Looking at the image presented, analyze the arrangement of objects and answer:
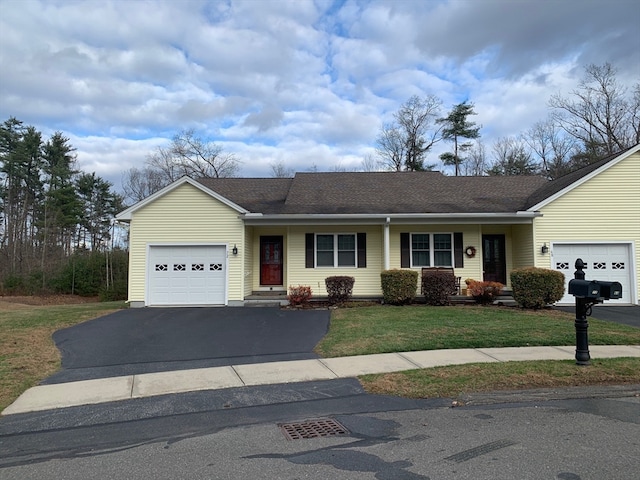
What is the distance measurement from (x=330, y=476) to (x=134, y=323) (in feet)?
32.1

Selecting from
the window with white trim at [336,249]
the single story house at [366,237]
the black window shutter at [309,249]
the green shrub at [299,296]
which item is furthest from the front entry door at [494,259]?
the green shrub at [299,296]

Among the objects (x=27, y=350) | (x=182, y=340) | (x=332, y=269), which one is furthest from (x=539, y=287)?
(x=27, y=350)

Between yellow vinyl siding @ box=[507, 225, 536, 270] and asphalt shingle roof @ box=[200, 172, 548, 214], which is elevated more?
asphalt shingle roof @ box=[200, 172, 548, 214]

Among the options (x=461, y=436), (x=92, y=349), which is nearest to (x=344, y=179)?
(x=92, y=349)

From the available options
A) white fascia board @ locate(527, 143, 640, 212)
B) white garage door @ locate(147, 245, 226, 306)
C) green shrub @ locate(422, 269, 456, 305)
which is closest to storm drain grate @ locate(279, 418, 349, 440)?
green shrub @ locate(422, 269, 456, 305)

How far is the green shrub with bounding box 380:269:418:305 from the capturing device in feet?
47.7

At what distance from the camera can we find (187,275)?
15414 mm

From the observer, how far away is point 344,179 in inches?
778

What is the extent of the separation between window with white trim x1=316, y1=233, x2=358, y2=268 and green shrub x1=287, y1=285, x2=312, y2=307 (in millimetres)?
1619

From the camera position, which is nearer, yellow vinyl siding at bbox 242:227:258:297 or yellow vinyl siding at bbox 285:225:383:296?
yellow vinyl siding at bbox 242:227:258:297

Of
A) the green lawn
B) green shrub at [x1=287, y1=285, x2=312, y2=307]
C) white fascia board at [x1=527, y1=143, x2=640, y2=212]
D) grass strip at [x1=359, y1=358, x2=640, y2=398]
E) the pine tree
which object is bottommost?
grass strip at [x1=359, y1=358, x2=640, y2=398]

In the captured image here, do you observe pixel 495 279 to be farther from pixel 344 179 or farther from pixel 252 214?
pixel 252 214

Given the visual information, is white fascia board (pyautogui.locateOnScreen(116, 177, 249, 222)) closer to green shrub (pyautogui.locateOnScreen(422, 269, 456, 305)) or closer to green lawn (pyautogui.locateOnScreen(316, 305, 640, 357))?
green lawn (pyautogui.locateOnScreen(316, 305, 640, 357))

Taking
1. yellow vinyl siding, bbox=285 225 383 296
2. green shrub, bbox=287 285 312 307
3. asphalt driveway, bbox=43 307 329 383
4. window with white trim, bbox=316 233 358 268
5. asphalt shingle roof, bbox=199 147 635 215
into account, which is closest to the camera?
asphalt driveway, bbox=43 307 329 383
